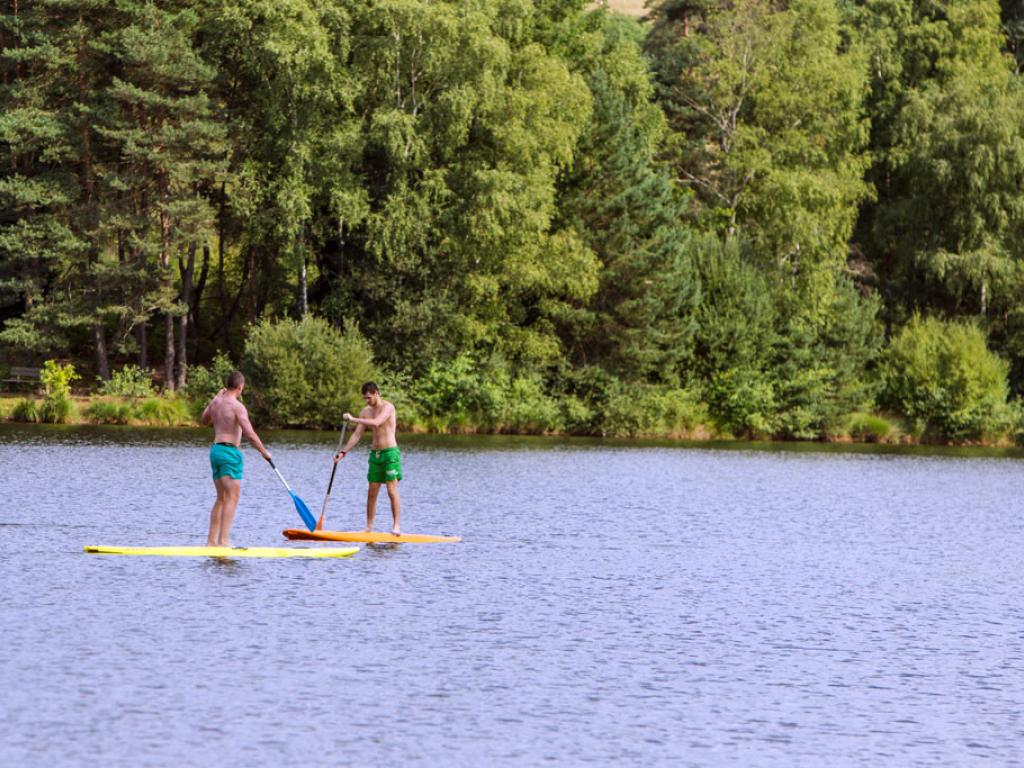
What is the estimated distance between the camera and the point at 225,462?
22531mm

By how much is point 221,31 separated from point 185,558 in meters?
44.0

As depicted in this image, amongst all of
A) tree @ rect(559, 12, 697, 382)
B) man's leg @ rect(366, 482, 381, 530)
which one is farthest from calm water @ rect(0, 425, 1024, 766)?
tree @ rect(559, 12, 697, 382)

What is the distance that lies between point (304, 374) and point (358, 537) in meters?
33.3

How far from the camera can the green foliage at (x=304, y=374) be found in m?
58.1

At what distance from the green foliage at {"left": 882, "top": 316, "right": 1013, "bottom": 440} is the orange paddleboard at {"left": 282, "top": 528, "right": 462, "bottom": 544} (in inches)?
1750

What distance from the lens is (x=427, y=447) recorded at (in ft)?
170

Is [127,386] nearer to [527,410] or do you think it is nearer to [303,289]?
[303,289]

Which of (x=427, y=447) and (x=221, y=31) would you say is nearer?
(x=427, y=447)

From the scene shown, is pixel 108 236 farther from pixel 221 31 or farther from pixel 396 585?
pixel 396 585

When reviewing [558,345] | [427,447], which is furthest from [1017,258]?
[427,447]

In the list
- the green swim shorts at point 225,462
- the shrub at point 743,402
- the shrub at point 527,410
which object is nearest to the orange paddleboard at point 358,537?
the green swim shorts at point 225,462

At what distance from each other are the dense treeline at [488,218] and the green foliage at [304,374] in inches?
4.3

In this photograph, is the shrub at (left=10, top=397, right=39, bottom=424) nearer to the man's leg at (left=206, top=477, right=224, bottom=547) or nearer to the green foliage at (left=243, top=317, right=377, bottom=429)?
the green foliage at (left=243, top=317, right=377, bottom=429)

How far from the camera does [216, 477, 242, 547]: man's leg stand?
22.7 metres
